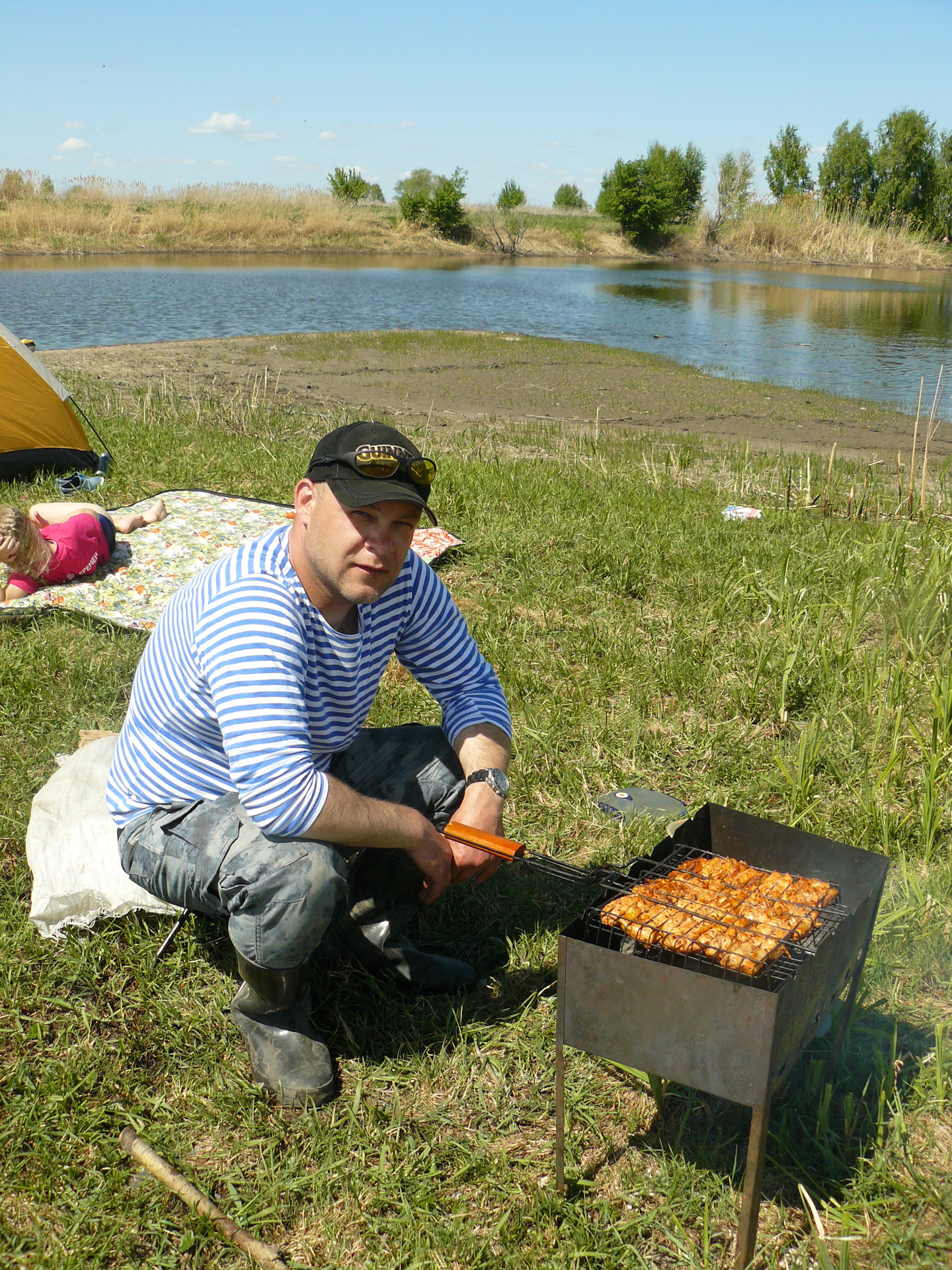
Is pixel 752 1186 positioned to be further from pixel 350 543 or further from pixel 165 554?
pixel 165 554

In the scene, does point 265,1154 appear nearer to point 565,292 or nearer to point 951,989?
point 951,989

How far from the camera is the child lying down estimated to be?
492cm

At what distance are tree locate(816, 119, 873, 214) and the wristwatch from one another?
60.6 m

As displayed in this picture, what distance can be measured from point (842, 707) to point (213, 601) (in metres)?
2.72

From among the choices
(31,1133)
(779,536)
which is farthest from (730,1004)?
(779,536)

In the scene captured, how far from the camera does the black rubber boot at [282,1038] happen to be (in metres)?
2.30

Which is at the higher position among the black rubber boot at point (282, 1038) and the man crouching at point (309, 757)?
the man crouching at point (309, 757)

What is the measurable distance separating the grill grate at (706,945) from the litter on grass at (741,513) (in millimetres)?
4797

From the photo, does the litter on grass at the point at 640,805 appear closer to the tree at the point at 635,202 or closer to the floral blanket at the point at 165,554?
the floral blanket at the point at 165,554

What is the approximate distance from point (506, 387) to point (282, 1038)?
13.3 metres

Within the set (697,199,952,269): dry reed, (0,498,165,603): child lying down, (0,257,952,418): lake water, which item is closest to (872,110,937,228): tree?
(697,199,952,269): dry reed

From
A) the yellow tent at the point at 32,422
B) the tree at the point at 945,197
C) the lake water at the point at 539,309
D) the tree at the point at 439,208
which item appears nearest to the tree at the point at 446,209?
the tree at the point at 439,208

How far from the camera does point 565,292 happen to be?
31.4 meters

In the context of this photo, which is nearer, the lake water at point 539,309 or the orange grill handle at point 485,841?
the orange grill handle at point 485,841
